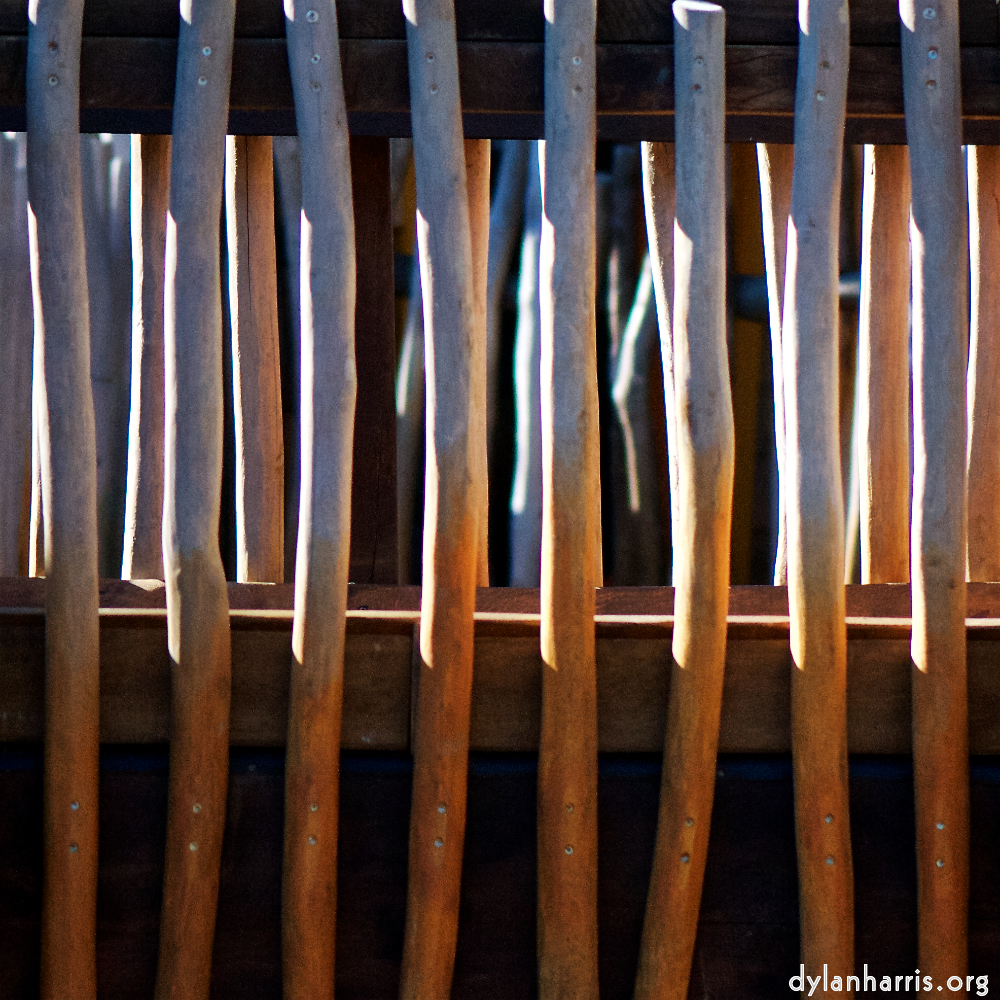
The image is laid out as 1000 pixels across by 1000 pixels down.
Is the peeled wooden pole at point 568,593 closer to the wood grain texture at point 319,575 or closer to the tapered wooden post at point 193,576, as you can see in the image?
the wood grain texture at point 319,575

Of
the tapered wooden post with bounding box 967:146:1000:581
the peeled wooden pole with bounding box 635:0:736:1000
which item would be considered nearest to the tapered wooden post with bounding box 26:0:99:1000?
the peeled wooden pole with bounding box 635:0:736:1000

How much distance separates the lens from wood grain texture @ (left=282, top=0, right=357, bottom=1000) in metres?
0.92

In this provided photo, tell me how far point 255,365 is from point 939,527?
70cm

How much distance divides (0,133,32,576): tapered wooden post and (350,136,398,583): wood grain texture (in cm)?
39

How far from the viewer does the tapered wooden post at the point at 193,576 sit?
92cm

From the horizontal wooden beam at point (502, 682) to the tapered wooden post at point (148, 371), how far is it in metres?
0.17

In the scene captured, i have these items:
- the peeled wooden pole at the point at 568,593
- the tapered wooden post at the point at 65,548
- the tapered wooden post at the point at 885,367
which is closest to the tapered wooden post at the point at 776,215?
the tapered wooden post at the point at 885,367

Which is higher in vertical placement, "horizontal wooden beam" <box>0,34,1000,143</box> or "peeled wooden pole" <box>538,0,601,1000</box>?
"horizontal wooden beam" <box>0,34,1000,143</box>

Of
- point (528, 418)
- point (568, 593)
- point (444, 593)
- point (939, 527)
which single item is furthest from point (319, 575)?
point (528, 418)

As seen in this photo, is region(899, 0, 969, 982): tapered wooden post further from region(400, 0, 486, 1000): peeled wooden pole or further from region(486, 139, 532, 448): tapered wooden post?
region(486, 139, 532, 448): tapered wooden post

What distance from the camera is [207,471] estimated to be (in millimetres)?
930

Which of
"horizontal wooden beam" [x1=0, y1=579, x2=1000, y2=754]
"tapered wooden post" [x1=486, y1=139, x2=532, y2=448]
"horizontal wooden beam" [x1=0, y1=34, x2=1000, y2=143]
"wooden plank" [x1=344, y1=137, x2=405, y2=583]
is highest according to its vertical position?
"tapered wooden post" [x1=486, y1=139, x2=532, y2=448]

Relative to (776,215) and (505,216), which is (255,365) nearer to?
(776,215)

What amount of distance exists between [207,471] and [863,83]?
70 cm
